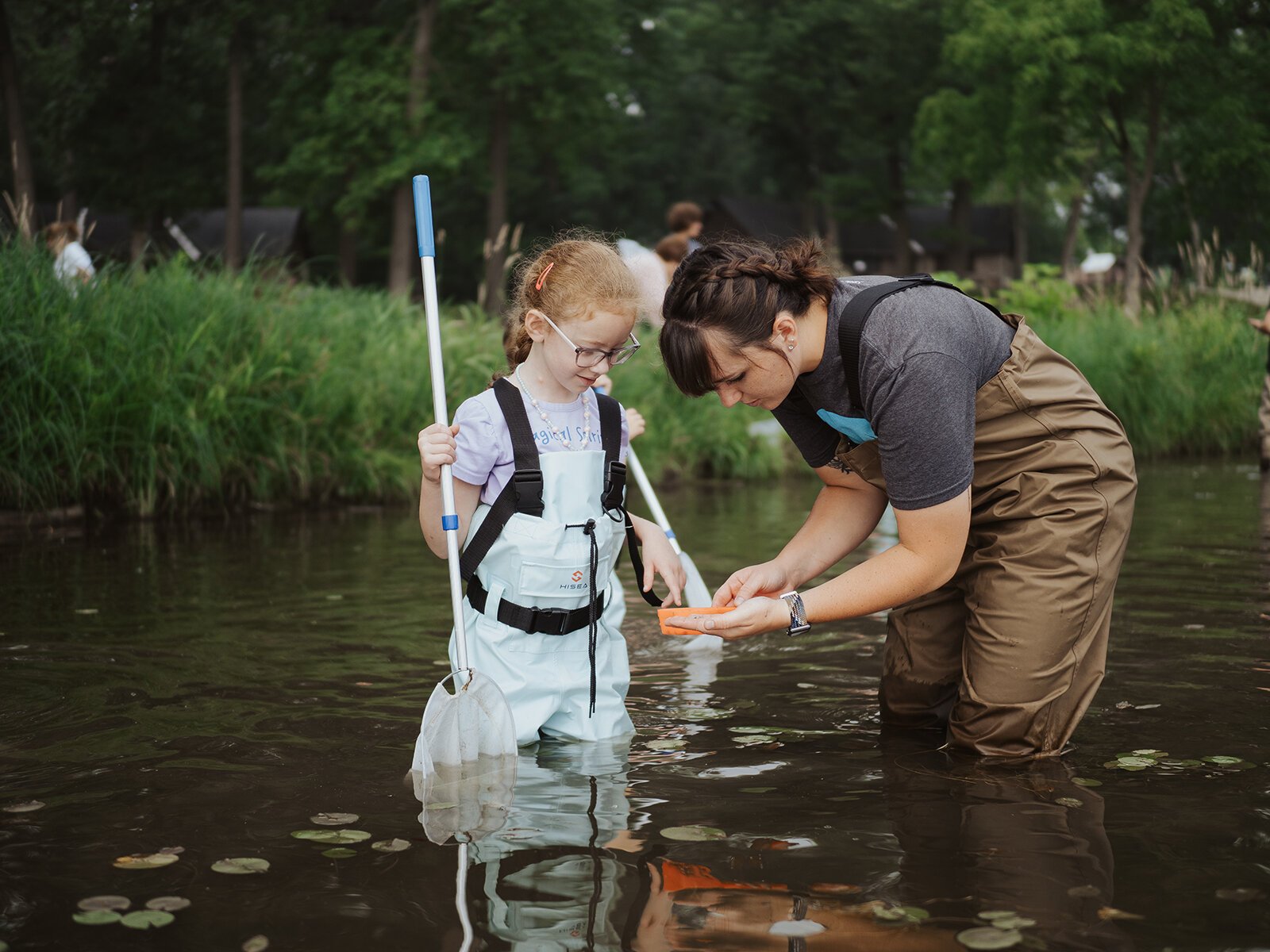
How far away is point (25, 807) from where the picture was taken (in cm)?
312

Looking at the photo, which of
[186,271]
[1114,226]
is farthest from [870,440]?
[1114,226]

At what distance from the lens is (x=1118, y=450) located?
3.47m

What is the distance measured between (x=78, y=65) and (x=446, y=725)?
114 ft

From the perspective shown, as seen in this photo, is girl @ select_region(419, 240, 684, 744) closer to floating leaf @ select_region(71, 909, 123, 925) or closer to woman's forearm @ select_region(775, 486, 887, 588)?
woman's forearm @ select_region(775, 486, 887, 588)

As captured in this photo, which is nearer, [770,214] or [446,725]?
[446,725]

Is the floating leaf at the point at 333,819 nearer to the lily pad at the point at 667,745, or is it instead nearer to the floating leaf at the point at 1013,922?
the lily pad at the point at 667,745

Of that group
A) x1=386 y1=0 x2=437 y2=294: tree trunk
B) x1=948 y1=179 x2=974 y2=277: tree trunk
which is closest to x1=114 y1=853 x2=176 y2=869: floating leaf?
x1=386 y1=0 x2=437 y2=294: tree trunk

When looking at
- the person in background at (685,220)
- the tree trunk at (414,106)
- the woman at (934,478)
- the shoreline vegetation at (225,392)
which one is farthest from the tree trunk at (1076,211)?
the woman at (934,478)

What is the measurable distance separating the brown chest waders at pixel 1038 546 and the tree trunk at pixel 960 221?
128 ft

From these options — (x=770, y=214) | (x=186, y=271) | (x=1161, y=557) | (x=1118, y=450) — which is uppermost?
(x=770, y=214)

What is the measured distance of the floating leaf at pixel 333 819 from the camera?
9.86 ft

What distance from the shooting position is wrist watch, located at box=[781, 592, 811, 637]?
10.2 feet

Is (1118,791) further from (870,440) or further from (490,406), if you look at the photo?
(490,406)

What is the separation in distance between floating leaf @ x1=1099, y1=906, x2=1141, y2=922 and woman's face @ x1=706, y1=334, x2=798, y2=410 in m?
1.26
